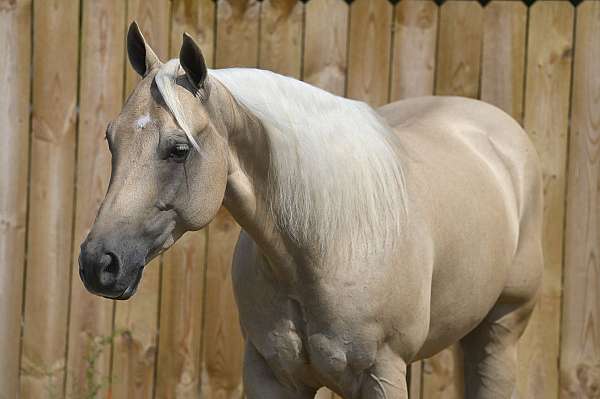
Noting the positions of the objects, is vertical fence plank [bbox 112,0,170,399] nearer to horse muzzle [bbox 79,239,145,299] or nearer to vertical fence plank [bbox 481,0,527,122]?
vertical fence plank [bbox 481,0,527,122]

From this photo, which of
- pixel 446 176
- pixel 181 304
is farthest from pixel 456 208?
pixel 181 304

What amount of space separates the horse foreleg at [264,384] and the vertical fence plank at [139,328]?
4.48 feet

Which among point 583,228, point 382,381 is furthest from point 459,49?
point 382,381

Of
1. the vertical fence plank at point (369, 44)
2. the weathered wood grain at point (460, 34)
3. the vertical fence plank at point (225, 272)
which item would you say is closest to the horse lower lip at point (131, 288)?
the vertical fence plank at point (225, 272)

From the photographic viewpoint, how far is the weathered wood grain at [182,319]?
4.56 m

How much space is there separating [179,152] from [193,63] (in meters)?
0.22

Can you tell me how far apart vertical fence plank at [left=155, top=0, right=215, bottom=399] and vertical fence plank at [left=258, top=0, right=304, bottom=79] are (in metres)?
0.22

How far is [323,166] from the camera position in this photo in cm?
294

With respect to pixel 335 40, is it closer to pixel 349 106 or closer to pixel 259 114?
pixel 349 106

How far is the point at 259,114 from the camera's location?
9.17 ft

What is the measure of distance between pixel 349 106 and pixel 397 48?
1450 millimetres

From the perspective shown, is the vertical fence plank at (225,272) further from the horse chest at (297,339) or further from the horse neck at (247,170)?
the horse neck at (247,170)

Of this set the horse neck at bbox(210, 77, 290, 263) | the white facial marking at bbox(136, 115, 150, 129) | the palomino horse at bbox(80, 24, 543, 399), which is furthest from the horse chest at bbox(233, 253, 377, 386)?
the white facial marking at bbox(136, 115, 150, 129)

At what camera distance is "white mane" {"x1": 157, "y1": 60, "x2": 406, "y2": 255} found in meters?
2.85
